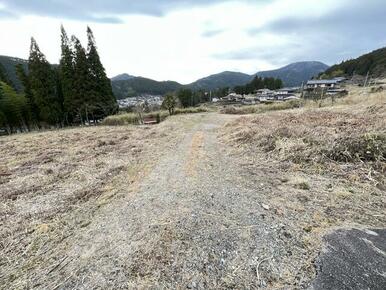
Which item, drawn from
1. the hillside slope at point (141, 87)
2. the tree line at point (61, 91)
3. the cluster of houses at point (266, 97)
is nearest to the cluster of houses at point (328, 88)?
the cluster of houses at point (266, 97)

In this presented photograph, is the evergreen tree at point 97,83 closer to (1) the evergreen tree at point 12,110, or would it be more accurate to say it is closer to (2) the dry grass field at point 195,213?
(1) the evergreen tree at point 12,110

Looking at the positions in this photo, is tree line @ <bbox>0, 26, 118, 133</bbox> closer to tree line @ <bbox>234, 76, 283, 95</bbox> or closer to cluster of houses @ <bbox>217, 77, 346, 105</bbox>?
cluster of houses @ <bbox>217, 77, 346, 105</bbox>

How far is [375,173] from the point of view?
11.7 ft

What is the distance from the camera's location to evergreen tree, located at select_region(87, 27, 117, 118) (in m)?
21.5

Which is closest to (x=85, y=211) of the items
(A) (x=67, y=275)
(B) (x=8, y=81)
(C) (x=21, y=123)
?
(A) (x=67, y=275)

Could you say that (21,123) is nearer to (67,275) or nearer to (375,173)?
(67,275)

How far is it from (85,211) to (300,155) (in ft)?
13.6

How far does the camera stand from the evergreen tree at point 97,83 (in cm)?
2153

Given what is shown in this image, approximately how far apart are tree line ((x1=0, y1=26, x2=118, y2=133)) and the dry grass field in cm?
1776

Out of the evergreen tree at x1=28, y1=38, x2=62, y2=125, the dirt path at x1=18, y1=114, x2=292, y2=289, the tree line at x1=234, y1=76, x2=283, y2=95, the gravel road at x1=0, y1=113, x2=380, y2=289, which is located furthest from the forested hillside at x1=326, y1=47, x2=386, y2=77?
the dirt path at x1=18, y1=114, x2=292, y2=289

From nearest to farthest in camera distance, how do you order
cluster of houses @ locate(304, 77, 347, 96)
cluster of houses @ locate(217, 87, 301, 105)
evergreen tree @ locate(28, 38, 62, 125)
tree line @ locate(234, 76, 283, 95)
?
1. evergreen tree @ locate(28, 38, 62, 125)
2. cluster of houses @ locate(304, 77, 347, 96)
3. cluster of houses @ locate(217, 87, 301, 105)
4. tree line @ locate(234, 76, 283, 95)

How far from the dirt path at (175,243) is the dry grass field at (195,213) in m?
0.01

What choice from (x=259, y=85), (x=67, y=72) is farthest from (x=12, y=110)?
(x=259, y=85)

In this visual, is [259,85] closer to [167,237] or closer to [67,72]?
[67,72]
